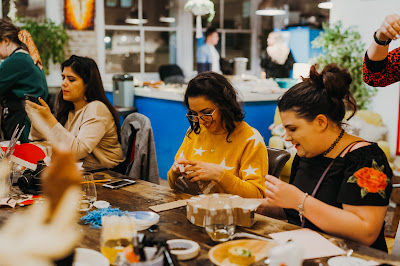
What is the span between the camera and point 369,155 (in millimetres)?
1638

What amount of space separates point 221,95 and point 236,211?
84cm

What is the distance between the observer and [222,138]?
2371mm

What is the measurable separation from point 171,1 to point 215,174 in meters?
8.83

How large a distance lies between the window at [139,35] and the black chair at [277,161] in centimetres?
725

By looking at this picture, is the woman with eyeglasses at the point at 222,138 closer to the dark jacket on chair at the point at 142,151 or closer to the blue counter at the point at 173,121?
the dark jacket on chair at the point at 142,151

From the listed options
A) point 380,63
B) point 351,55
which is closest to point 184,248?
point 380,63

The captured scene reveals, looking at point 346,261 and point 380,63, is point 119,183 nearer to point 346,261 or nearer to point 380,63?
point 346,261

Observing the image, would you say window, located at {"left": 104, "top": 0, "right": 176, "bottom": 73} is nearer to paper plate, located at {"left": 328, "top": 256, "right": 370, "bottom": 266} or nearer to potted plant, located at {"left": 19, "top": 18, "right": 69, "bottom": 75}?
potted plant, located at {"left": 19, "top": 18, "right": 69, "bottom": 75}

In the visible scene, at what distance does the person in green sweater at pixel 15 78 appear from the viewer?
396cm

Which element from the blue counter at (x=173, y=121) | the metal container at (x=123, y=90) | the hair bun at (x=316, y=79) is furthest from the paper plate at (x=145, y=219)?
the metal container at (x=123, y=90)

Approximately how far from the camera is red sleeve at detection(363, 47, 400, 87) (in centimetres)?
245

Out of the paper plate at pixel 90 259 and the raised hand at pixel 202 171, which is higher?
the raised hand at pixel 202 171

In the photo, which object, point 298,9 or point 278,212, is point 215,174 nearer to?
point 278,212

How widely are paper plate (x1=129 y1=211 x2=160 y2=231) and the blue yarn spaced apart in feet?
0.19
